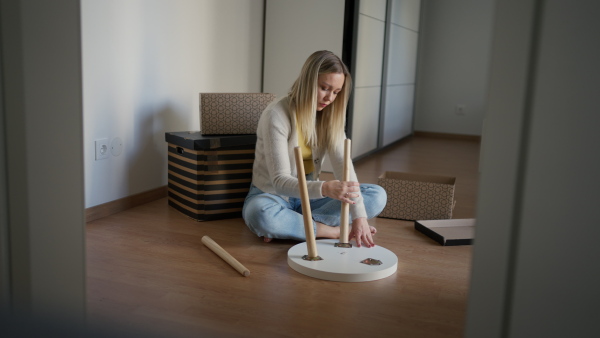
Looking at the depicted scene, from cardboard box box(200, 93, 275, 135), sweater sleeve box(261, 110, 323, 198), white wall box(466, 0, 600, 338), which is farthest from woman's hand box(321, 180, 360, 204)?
white wall box(466, 0, 600, 338)

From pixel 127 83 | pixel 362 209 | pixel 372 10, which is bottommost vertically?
pixel 362 209

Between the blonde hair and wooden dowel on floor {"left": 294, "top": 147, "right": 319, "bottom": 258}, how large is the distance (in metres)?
0.33

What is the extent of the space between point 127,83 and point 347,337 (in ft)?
5.24

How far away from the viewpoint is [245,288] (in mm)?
1741

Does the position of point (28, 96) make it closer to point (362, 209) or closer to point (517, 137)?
point (517, 137)

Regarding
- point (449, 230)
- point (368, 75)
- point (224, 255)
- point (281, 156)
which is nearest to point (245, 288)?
point (224, 255)

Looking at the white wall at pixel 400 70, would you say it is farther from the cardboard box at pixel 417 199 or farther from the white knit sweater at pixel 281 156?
the white knit sweater at pixel 281 156

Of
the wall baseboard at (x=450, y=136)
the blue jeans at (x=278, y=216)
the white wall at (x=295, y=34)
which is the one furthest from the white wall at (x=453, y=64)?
the blue jeans at (x=278, y=216)

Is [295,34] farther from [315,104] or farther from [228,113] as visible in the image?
[315,104]

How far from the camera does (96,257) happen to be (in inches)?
77.9

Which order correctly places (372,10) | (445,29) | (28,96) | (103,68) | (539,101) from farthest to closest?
(445,29)
(372,10)
(103,68)
(28,96)
(539,101)

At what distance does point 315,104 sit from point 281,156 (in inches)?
8.4

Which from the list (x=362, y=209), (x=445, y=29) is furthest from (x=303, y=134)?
(x=445, y=29)

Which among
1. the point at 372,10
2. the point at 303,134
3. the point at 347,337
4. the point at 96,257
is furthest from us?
the point at 372,10
